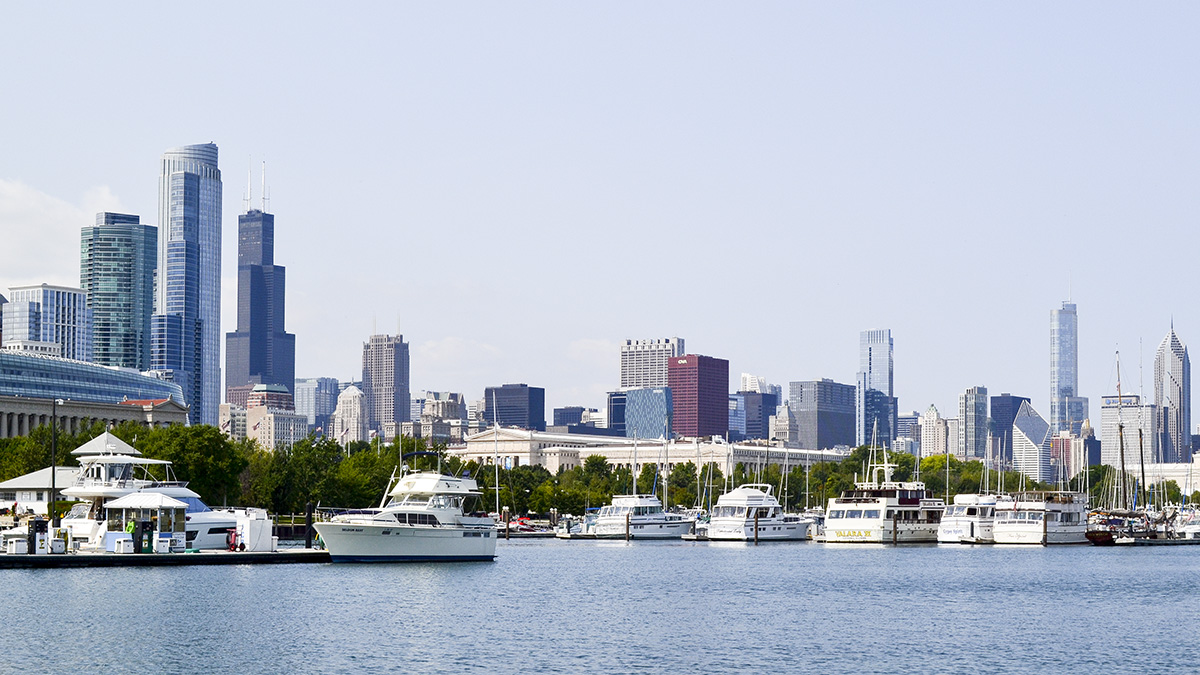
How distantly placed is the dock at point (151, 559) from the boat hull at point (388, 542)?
2609 mm

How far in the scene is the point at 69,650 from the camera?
64.7m

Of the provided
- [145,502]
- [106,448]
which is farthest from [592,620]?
[106,448]

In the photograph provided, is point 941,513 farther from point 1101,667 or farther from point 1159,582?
point 1101,667

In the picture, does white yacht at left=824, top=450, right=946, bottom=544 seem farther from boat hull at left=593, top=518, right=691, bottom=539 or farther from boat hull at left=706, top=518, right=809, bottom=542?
boat hull at left=593, top=518, right=691, bottom=539

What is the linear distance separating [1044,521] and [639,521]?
43.6 meters

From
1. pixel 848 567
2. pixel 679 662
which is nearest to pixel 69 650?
pixel 679 662

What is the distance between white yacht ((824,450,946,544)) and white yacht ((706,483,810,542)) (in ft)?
25.5

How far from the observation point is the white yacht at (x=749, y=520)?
6796 inches

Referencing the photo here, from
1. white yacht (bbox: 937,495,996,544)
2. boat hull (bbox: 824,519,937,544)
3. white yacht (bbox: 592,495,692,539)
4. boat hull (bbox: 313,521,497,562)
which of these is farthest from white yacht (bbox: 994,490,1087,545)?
boat hull (bbox: 313,521,497,562)

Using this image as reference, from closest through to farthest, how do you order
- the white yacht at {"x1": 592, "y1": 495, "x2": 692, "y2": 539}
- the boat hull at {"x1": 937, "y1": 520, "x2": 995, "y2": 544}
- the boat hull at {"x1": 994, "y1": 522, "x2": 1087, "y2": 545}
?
the boat hull at {"x1": 994, "y1": 522, "x2": 1087, "y2": 545} < the boat hull at {"x1": 937, "y1": 520, "x2": 995, "y2": 544} < the white yacht at {"x1": 592, "y1": 495, "x2": 692, "y2": 539}

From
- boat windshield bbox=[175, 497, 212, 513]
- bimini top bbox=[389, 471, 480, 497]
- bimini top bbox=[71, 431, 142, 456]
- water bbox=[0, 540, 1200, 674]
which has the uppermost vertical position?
bimini top bbox=[71, 431, 142, 456]

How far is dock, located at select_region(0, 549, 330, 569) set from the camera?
317ft

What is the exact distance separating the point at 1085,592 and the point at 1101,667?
35022 millimetres

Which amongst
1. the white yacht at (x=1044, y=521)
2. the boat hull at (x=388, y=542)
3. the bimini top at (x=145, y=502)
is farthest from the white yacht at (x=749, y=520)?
the bimini top at (x=145, y=502)
